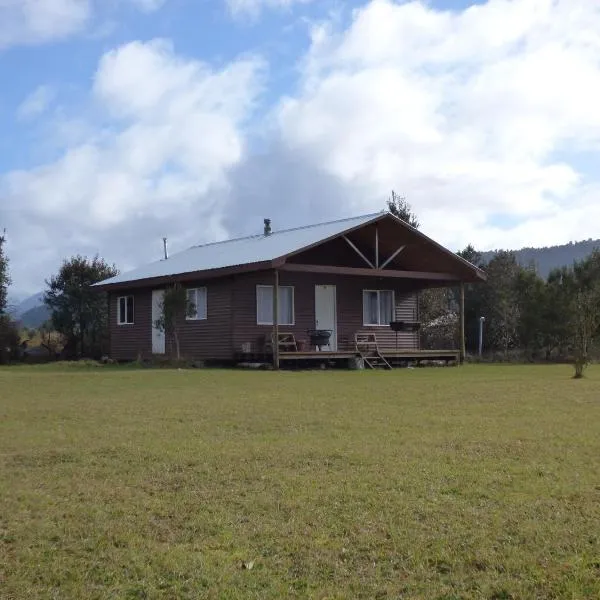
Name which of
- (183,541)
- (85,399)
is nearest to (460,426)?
(183,541)

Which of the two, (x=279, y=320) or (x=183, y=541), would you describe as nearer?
(x=183, y=541)

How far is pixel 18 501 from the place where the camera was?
5.44m

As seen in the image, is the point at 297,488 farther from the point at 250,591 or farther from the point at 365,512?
the point at 250,591

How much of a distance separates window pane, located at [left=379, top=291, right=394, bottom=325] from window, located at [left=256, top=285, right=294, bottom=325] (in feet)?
12.0

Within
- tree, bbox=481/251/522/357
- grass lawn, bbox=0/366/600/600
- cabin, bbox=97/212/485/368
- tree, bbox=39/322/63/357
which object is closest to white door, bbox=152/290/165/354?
cabin, bbox=97/212/485/368

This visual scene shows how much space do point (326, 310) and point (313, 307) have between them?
54 cm

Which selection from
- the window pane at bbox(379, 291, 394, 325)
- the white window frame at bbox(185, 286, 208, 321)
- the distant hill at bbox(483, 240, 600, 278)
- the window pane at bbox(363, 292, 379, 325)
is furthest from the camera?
the distant hill at bbox(483, 240, 600, 278)

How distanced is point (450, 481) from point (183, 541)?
213 centimetres

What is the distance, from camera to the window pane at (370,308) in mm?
25562

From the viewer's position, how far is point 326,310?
24500 millimetres

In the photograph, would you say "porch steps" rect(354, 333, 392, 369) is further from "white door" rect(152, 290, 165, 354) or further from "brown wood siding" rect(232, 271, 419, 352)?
"white door" rect(152, 290, 165, 354)

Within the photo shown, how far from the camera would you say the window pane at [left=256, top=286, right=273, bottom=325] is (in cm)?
2286

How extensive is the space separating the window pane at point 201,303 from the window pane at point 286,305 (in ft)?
7.12

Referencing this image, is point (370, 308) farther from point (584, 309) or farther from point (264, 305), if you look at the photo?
point (584, 309)
